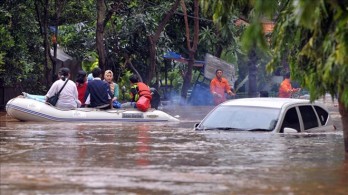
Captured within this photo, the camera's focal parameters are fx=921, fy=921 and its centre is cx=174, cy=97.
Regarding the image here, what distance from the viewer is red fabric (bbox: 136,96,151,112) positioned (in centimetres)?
2334

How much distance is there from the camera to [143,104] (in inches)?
920

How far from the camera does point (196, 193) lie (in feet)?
32.9

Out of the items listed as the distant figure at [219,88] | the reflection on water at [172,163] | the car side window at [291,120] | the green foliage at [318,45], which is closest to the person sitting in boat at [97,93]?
the reflection on water at [172,163]

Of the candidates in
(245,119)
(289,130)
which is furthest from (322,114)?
(245,119)

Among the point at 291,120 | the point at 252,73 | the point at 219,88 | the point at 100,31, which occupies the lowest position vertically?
the point at 291,120

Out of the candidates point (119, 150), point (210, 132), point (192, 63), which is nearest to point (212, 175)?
point (119, 150)

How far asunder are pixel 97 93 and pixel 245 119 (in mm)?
7554

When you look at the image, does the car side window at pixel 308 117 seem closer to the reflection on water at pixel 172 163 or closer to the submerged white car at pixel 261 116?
the submerged white car at pixel 261 116

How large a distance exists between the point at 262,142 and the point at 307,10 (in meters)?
8.60

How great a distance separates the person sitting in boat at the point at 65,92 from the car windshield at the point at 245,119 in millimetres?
Result: 7082

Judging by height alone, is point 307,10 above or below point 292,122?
above

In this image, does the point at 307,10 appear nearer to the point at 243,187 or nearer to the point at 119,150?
the point at 243,187

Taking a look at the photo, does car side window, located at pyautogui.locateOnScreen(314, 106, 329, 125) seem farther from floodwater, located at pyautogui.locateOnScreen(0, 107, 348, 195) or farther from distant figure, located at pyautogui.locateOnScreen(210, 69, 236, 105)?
distant figure, located at pyautogui.locateOnScreen(210, 69, 236, 105)

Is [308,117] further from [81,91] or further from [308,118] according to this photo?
[81,91]
